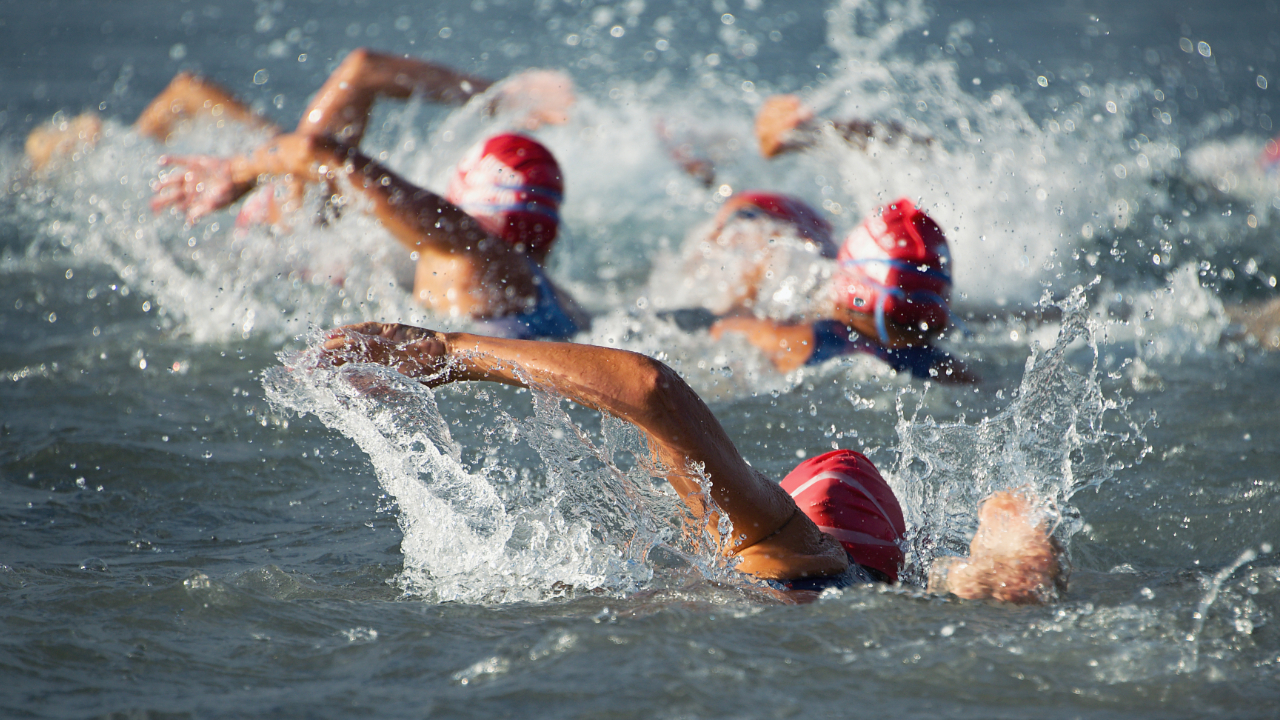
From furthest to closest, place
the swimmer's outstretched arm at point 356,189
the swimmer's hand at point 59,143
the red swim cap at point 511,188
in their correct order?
the swimmer's hand at point 59,143 < the red swim cap at point 511,188 < the swimmer's outstretched arm at point 356,189

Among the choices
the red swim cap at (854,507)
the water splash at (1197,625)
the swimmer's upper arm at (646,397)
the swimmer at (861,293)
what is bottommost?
the water splash at (1197,625)

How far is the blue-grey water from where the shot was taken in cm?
218

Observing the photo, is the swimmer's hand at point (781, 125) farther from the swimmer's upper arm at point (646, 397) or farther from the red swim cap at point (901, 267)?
the swimmer's upper arm at point (646, 397)

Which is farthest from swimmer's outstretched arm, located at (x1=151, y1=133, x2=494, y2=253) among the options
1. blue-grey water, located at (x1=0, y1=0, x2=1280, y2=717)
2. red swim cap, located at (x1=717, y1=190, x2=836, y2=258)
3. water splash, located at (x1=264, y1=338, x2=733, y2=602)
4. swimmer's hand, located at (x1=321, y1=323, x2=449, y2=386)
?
swimmer's hand, located at (x1=321, y1=323, x2=449, y2=386)

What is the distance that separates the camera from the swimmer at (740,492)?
2346 millimetres

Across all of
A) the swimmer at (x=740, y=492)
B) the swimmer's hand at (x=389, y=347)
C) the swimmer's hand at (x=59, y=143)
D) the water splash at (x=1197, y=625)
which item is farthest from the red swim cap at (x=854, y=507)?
the swimmer's hand at (x=59, y=143)

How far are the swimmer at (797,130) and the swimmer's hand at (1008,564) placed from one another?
4.16 meters

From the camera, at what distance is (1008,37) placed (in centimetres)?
1284

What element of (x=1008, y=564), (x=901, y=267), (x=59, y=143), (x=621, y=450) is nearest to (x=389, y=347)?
(x=1008, y=564)

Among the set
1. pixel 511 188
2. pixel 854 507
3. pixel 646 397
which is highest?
pixel 511 188

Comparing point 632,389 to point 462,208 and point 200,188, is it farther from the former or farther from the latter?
point 200,188

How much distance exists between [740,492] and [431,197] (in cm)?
247

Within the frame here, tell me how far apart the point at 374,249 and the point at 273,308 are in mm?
633

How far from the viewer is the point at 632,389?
2320mm
